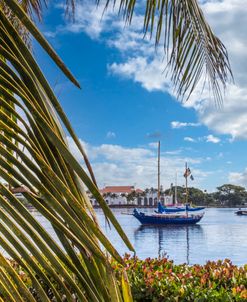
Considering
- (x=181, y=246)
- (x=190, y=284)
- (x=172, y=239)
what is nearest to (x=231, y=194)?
(x=172, y=239)

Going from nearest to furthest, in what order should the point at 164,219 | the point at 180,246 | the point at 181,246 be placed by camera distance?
the point at 180,246 < the point at 181,246 < the point at 164,219

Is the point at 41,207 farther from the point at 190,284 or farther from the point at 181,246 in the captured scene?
the point at 181,246

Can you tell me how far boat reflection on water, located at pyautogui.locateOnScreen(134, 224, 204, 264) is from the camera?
2873 centimetres

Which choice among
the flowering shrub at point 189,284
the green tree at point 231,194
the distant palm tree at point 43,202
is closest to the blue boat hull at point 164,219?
the flowering shrub at point 189,284

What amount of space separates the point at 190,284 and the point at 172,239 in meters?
35.0

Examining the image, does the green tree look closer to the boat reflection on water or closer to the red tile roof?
the red tile roof

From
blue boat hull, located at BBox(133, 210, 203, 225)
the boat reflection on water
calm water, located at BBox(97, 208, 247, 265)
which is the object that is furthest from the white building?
calm water, located at BBox(97, 208, 247, 265)

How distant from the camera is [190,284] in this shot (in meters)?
3.50

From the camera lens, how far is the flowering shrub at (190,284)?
10.5 ft

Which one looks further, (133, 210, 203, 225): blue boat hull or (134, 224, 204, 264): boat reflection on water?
(133, 210, 203, 225): blue boat hull

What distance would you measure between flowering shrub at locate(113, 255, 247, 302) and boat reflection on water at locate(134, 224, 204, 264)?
18864 mm

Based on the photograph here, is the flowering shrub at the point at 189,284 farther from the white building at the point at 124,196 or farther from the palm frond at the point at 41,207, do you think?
the white building at the point at 124,196

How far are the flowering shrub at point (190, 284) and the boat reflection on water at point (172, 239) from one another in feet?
61.9

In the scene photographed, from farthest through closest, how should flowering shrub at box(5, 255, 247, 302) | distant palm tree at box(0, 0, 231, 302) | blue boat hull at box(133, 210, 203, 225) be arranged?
blue boat hull at box(133, 210, 203, 225)
flowering shrub at box(5, 255, 247, 302)
distant palm tree at box(0, 0, 231, 302)
